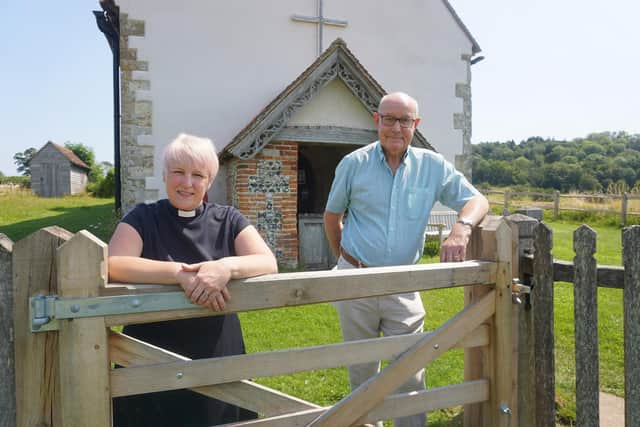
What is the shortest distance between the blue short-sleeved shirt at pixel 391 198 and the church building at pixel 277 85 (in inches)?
195

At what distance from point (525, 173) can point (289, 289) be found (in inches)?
2366

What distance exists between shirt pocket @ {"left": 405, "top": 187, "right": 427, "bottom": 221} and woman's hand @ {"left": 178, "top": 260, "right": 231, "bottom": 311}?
4.52 ft

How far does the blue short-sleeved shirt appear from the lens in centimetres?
269

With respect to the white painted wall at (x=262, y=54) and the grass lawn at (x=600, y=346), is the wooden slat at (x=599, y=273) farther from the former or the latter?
the white painted wall at (x=262, y=54)

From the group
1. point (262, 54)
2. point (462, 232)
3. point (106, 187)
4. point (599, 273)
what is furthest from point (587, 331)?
point (106, 187)

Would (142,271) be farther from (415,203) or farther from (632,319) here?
(632,319)

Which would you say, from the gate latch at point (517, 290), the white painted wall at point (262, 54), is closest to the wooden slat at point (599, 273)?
the gate latch at point (517, 290)

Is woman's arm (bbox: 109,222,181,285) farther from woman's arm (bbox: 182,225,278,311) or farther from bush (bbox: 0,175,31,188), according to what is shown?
bush (bbox: 0,175,31,188)

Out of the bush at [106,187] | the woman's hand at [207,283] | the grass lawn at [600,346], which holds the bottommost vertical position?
the grass lawn at [600,346]

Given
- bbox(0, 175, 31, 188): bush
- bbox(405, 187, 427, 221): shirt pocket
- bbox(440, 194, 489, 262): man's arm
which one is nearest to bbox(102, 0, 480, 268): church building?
bbox(405, 187, 427, 221): shirt pocket

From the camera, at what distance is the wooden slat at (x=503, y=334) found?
2.20 metres

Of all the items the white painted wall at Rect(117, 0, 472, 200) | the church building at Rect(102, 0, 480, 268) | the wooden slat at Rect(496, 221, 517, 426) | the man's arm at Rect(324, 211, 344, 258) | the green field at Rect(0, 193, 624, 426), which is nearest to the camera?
the wooden slat at Rect(496, 221, 517, 426)

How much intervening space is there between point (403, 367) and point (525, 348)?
830mm

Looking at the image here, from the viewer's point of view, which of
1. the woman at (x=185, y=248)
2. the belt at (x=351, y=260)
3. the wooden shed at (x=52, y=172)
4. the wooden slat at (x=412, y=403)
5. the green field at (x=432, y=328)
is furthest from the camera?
the wooden shed at (x=52, y=172)
